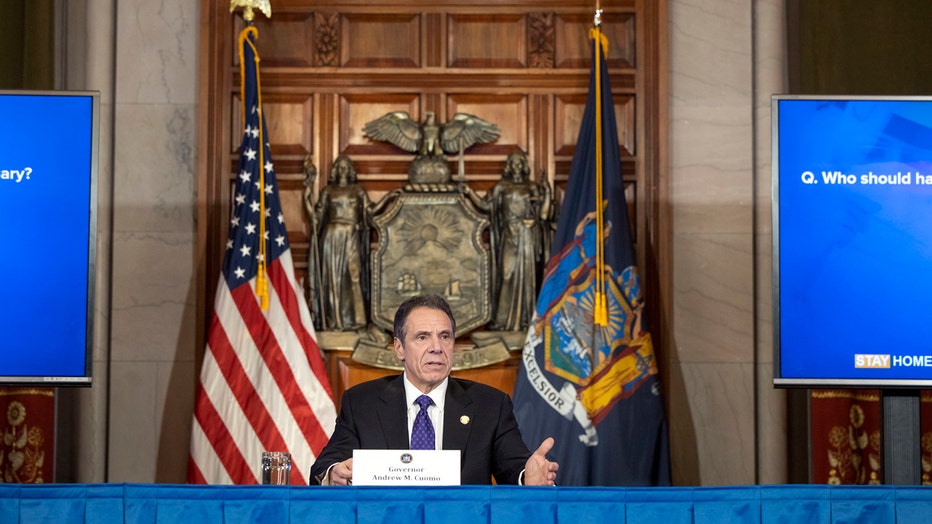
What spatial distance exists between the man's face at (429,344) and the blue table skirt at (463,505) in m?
0.94

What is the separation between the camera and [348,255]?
5.70 m

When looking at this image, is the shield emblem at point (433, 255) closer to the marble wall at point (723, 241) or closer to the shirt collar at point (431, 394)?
the marble wall at point (723, 241)

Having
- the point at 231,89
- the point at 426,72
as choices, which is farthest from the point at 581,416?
the point at 231,89

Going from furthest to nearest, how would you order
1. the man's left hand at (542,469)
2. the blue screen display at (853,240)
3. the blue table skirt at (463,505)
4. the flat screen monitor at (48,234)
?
the flat screen monitor at (48,234) < the blue screen display at (853,240) < the man's left hand at (542,469) < the blue table skirt at (463,505)

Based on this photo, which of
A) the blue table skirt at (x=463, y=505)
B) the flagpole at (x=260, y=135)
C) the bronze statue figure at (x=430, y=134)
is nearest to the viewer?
the blue table skirt at (x=463, y=505)

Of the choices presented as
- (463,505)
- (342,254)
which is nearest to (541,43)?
(342,254)

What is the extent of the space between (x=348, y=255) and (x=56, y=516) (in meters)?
3.18

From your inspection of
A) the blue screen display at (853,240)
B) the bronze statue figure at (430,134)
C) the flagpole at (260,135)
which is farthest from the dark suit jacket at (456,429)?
the bronze statue figure at (430,134)

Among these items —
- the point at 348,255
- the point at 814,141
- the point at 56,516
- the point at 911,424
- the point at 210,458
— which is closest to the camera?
the point at 56,516

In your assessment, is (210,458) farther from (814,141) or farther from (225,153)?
(814,141)

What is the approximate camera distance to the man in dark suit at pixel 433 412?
3.53 m

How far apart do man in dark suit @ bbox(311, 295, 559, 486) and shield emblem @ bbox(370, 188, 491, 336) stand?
6.73 feet

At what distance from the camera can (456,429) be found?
359cm

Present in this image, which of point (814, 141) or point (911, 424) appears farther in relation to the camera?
point (814, 141)
